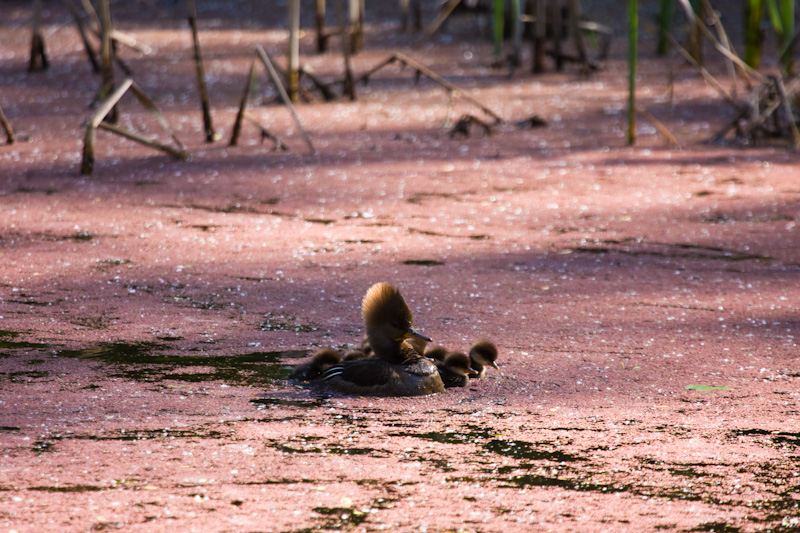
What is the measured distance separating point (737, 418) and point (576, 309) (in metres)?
1.52

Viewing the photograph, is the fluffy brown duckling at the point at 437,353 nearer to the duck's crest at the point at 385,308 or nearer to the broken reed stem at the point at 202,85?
the duck's crest at the point at 385,308

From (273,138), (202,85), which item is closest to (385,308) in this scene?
(273,138)

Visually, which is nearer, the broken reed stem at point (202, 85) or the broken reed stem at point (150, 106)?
the broken reed stem at point (150, 106)

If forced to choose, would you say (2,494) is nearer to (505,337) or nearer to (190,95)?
(505,337)

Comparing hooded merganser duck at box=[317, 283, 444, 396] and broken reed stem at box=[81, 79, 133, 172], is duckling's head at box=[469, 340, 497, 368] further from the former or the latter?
broken reed stem at box=[81, 79, 133, 172]

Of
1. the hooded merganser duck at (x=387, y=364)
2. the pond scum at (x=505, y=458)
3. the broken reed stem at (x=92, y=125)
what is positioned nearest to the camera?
the pond scum at (x=505, y=458)

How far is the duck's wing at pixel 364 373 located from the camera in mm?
4121

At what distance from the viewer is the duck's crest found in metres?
4.12

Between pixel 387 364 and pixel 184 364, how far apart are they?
2.91 ft

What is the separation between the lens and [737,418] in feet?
12.9

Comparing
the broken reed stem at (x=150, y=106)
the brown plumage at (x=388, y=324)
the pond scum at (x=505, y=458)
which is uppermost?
the broken reed stem at (x=150, y=106)

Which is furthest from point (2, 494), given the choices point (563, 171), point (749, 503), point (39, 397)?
point (563, 171)

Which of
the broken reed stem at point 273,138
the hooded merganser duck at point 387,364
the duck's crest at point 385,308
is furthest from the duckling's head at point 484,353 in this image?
the broken reed stem at point 273,138

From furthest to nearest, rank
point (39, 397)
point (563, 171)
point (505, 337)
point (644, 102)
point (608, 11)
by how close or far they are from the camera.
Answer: point (608, 11), point (644, 102), point (563, 171), point (505, 337), point (39, 397)
